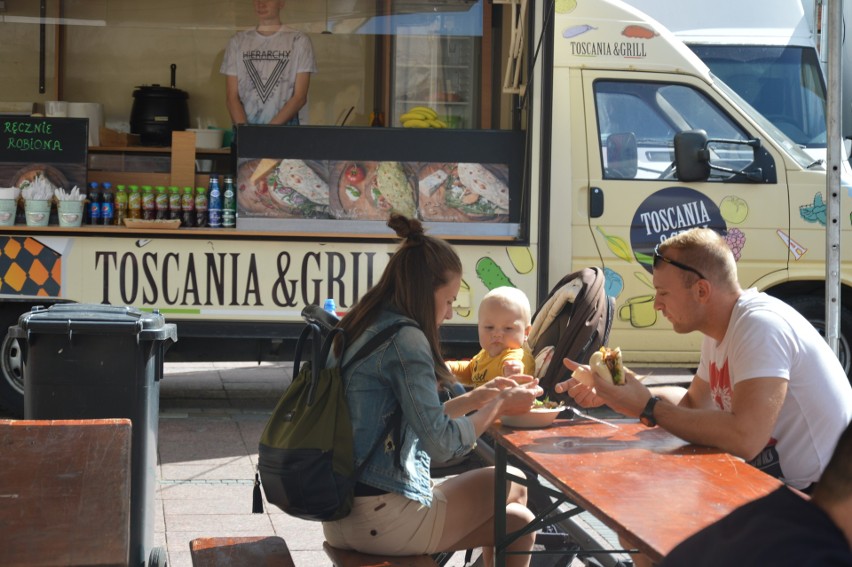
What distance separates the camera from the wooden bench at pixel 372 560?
137 inches

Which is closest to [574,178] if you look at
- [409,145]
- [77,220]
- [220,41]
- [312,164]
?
[409,145]

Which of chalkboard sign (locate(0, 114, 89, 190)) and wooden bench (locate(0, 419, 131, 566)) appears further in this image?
chalkboard sign (locate(0, 114, 89, 190))

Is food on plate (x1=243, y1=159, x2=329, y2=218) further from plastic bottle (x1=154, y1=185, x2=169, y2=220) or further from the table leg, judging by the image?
the table leg

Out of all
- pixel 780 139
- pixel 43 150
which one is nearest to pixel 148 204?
pixel 43 150

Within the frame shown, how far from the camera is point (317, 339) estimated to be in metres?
3.48

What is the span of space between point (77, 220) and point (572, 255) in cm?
323

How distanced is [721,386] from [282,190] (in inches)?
169

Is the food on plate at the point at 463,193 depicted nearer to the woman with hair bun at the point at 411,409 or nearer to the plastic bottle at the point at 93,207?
the plastic bottle at the point at 93,207

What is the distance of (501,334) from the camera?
447cm

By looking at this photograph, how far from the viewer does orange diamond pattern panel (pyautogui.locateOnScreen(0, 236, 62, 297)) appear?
24.0ft

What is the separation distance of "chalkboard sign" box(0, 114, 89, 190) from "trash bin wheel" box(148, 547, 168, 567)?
3.86 m

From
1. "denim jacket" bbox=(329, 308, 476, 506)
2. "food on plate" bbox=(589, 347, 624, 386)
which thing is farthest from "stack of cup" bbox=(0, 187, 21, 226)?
"food on plate" bbox=(589, 347, 624, 386)

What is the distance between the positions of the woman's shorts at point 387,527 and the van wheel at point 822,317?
16.7 feet

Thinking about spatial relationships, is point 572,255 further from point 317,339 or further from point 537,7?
point 317,339
